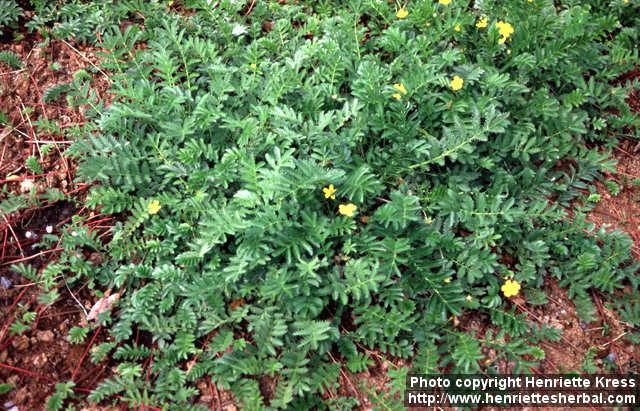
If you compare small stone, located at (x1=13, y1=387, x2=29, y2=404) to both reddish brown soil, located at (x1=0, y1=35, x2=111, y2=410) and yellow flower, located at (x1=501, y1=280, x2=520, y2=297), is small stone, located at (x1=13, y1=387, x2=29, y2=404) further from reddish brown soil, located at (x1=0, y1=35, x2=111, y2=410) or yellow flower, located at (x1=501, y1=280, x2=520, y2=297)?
yellow flower, located at (x1=501, y1=280, x2=520, y2=297)

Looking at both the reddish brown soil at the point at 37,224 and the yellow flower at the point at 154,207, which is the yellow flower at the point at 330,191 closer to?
the yellow flower at the point at 154,207

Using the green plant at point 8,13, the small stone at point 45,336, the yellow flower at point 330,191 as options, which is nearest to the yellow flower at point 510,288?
the yellow flower at point 330,191

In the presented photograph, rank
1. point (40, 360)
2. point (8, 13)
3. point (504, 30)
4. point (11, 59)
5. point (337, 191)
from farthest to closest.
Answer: point (8, 13) < point (11, 59) < point (504, 30) < point (337, 191) < point (40, 360)

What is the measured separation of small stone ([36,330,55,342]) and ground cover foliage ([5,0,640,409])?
0.88 ft

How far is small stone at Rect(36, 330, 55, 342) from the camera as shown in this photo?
9.71 feet

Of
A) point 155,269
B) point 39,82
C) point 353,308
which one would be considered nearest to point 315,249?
point 353,308

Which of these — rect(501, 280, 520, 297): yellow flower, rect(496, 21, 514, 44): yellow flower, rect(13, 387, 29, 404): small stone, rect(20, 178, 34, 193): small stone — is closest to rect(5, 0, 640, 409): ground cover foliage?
rect(496, 21, 514, 44): yellow flower

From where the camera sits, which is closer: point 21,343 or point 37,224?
point 21,343

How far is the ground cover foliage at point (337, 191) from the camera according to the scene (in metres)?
2.91

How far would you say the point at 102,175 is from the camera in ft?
10.4

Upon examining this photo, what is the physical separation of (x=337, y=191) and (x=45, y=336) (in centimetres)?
186

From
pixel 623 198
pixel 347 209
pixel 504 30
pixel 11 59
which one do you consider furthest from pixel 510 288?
pixel 11 59

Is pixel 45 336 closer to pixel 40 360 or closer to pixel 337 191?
Result: pixel 40 360

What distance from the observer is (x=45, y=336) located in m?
2.96
